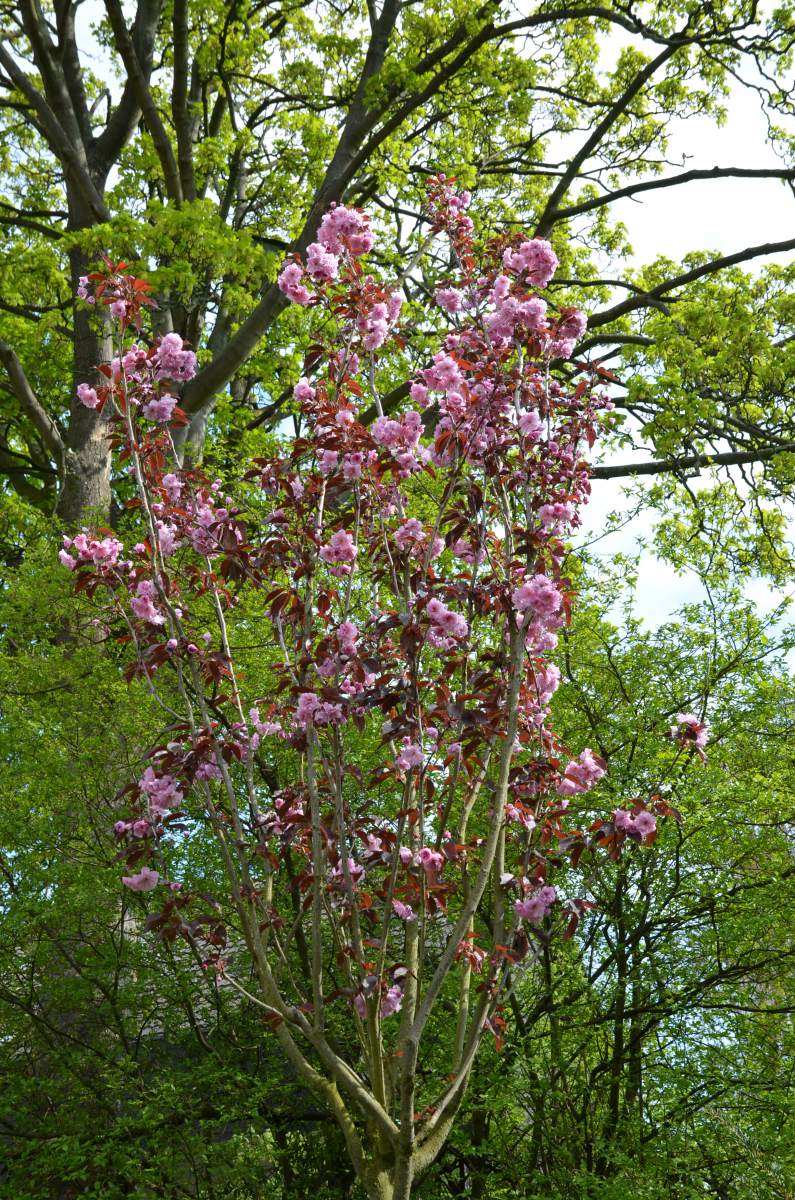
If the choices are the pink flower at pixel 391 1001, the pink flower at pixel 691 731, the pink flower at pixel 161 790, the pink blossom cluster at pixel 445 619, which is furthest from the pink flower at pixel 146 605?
the pink flower at pixel 691 731

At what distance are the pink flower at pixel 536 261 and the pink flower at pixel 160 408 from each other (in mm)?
1290

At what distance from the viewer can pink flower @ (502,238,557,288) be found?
345 cm

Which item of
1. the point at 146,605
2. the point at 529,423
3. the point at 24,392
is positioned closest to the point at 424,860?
the point at 146,605

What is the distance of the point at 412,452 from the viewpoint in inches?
133

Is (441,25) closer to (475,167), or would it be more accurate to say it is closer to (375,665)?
(475,167)

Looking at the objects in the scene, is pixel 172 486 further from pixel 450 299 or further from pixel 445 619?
pixel 445 619

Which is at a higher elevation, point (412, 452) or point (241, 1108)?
point (412, 452)

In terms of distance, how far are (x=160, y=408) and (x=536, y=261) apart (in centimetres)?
138

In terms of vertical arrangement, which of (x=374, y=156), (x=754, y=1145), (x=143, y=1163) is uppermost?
(x=374, y=156)

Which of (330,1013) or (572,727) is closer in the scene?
(330,1013)

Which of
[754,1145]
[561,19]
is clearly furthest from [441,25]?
[754,1145]

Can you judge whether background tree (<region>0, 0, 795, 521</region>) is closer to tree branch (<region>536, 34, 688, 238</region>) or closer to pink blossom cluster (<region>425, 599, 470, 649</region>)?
tree branch (<region>536, 34, 688, 238</region>)

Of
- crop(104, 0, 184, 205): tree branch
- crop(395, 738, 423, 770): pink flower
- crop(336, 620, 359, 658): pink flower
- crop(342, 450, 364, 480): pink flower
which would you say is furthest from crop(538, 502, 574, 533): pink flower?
crop(104, 0, 184, 205): tree branch

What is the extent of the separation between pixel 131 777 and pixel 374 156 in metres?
7.60
